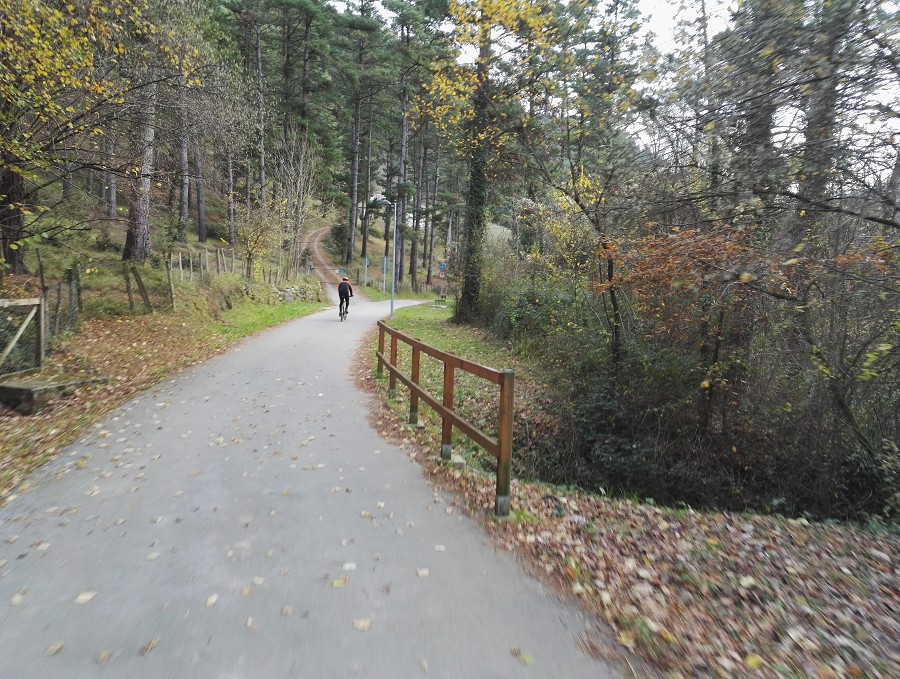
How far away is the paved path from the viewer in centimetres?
273

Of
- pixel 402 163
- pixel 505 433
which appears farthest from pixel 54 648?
pixel 402 163

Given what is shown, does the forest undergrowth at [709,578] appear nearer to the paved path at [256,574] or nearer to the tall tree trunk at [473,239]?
the paved path at [256,574]

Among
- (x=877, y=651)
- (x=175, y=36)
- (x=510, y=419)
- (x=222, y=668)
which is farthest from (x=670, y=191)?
(x=175, y=36)

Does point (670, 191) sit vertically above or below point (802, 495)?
above

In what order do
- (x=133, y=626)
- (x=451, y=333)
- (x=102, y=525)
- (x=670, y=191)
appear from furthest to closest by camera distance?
(x=451, y=333)
(x=670, y=191)
(x=102, y=525)
(x=133, y=626)

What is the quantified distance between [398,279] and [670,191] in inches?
1442

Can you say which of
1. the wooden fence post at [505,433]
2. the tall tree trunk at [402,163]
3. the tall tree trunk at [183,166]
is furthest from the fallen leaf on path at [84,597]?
the tall tree trunk at [402,163]

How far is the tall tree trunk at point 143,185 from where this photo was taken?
417 inches

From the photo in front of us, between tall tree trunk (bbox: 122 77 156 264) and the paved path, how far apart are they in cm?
705

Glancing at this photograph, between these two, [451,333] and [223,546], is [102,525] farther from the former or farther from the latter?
[451,333]

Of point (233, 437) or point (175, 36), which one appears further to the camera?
point (175, 36)

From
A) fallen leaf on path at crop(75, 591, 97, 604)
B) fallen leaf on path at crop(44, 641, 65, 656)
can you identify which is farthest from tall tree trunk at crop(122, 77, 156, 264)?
fallen leaf on path at crop(44, 641, 65, 656)

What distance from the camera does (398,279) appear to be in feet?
141

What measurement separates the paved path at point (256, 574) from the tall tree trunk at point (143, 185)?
7052 mm
